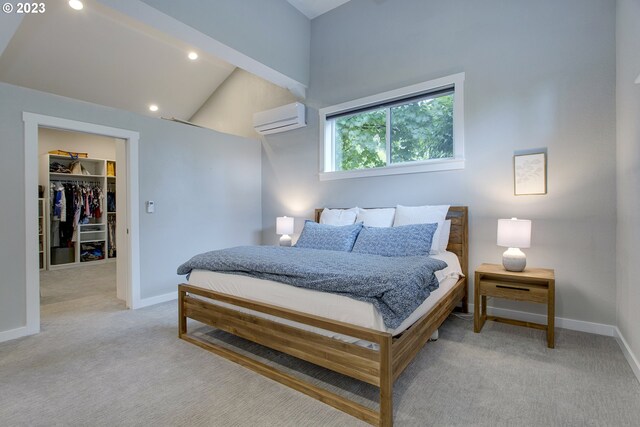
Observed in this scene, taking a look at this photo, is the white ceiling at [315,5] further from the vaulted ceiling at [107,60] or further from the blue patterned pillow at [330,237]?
the blue patterned pillow at [330,237]

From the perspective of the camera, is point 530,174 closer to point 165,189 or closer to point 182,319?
point 182,319

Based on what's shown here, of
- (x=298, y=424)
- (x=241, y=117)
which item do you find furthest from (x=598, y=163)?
(x=241, y=117)

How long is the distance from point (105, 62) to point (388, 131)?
4.13m

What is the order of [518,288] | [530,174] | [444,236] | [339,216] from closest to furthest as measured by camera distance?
[518,288] → [530,174] → [444,236] → [339,216]

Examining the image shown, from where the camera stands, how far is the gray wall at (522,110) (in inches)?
101

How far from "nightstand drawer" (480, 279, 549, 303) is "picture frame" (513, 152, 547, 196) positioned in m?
0.90

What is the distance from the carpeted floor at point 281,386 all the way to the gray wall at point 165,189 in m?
0.89

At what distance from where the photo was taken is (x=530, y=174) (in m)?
2.83

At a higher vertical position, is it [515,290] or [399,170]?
[399,170]

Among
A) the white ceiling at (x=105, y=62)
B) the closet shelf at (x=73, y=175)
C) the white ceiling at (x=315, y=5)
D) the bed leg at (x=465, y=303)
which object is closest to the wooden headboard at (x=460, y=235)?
the bed leg at (x=465, y=303)

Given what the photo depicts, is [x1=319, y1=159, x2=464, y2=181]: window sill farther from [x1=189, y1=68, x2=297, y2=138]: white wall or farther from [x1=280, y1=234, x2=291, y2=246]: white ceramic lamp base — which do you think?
[x1=189, y1=68, x2=297, y2=138]: white wall

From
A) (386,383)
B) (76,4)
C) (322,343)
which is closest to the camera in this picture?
(386,383)

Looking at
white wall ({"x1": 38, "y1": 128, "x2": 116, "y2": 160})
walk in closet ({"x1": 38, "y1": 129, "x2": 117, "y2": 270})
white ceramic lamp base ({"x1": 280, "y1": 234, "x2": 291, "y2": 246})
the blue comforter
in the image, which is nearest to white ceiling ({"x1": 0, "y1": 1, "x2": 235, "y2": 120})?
white wall ({"x1": 38, "y1": 128, "x2": 116, "y2": 160})

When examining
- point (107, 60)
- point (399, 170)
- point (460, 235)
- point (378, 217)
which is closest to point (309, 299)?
point (378, 217)
